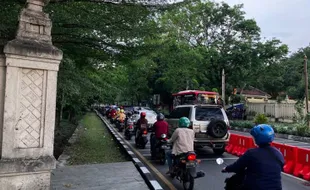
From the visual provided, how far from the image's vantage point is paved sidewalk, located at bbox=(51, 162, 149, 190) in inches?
245

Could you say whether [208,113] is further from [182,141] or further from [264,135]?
[264,135]

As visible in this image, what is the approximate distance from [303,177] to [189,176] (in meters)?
3.28

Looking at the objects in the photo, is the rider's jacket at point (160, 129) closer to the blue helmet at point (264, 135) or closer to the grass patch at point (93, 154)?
A: the grass patch at point (93, 154)

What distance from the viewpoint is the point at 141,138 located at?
12844mm

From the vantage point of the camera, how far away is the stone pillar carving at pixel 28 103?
421 centimetres

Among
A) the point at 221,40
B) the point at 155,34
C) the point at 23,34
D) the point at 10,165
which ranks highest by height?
the point at 221,40

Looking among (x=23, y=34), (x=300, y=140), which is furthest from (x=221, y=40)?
(x=23, y=34)

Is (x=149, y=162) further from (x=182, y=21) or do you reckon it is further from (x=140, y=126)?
(x=182, y=21)

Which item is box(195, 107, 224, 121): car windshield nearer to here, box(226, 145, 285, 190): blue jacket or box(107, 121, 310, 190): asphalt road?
box(107, 121, 310, 190): asphalt road

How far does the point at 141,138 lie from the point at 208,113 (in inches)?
134

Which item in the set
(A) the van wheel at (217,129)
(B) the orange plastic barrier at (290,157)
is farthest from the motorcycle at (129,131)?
(B) the orange plastic barrier at (290,157)

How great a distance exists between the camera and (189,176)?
630 cm

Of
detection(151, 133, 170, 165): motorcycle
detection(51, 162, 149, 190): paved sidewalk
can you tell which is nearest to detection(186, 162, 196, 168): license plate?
detection(51, 162, 149, 190): paved sidewalk

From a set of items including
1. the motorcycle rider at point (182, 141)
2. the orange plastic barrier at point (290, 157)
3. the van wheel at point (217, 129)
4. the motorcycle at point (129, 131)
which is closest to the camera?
the motorcycle rider at point (182, 141)
